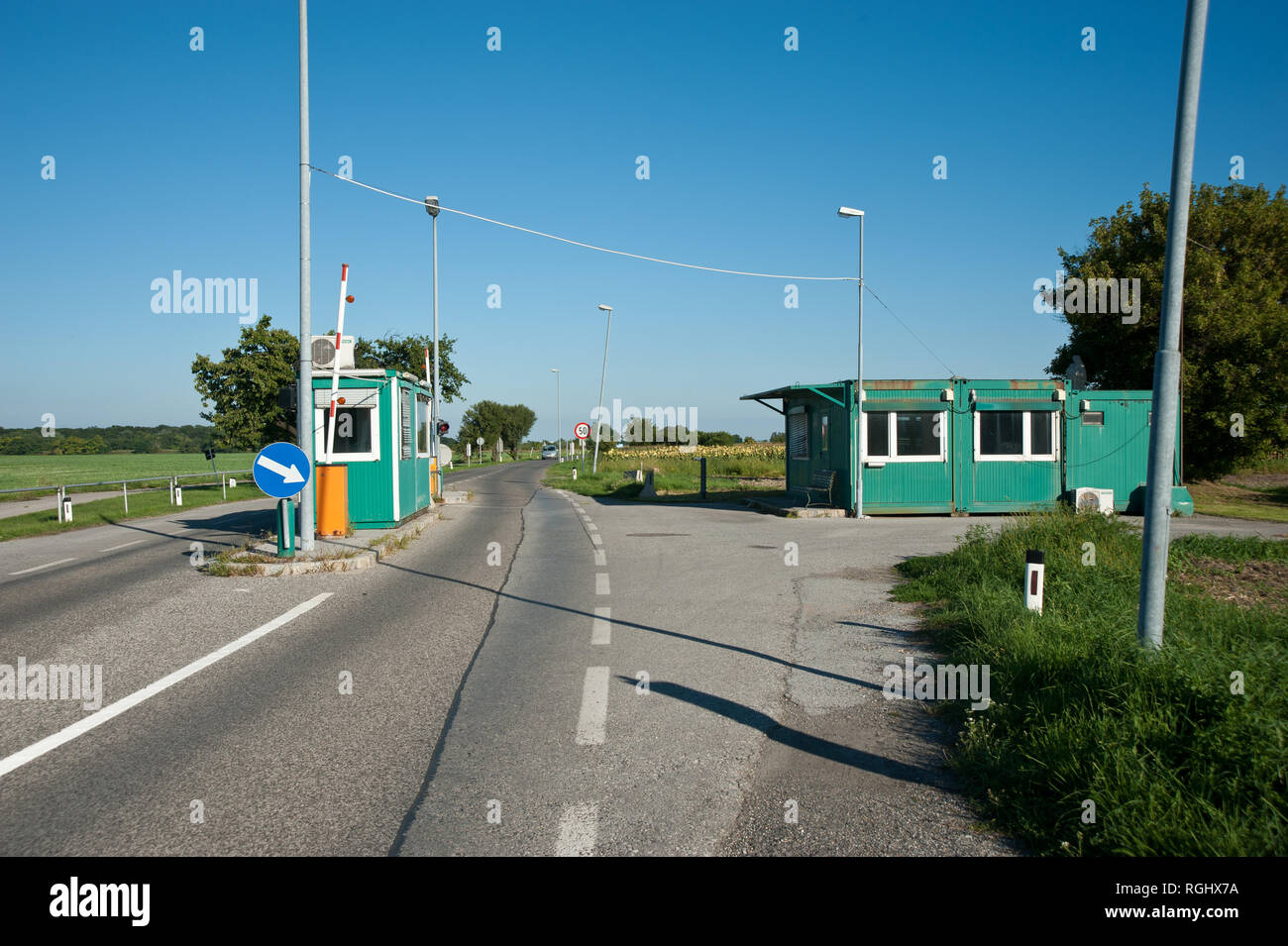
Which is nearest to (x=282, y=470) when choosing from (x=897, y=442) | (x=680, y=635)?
(x=680, y=635)

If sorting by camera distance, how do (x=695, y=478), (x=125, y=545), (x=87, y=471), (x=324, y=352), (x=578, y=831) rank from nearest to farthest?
(x=578, y=831) → (x=324, y=352) → (x=125, y=545) → (x=695, y=478) → (x=87, y=471)

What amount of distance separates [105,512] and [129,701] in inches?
835

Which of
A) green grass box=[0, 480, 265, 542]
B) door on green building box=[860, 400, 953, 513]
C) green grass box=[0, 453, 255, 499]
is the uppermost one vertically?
door on green building box=[860, 400, 953, 513]

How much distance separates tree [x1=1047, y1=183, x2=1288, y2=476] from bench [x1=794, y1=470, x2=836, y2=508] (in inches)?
489

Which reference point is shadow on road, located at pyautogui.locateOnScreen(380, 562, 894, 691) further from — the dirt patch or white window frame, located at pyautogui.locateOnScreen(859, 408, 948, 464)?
white window frame, located at pyautogui.locateOnScreen(859, 408, 948, 464)

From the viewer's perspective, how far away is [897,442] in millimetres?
19703

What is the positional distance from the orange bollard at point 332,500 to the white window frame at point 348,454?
0.33m

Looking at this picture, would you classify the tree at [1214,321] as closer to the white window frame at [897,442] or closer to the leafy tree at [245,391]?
the white window frame at [897,442]

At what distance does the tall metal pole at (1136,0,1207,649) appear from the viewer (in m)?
4.88

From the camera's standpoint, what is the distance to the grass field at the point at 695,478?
30.1 m

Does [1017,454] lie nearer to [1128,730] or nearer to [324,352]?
[324,352]

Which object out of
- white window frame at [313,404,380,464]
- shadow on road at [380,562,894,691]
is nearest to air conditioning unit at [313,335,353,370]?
white window frame at [313,404,380,464]
